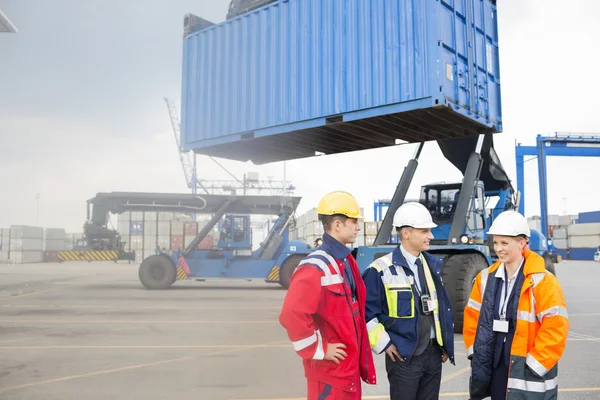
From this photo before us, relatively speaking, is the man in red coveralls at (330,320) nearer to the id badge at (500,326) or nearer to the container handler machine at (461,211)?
the id badge at (500,326)

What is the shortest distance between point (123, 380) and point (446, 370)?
3.25 metres

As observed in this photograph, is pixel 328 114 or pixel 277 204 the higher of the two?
pixel 328 114

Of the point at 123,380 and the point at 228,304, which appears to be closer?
the point at 123,380

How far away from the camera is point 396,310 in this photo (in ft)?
9.46

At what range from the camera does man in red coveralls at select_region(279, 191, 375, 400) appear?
233cm

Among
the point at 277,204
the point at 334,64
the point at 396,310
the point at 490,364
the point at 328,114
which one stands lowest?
the point at 490,364

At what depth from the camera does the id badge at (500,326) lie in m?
2.71

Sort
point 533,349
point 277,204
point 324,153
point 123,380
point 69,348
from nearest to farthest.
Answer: point 533,349 < point 123,380 < point 69,348 < point 324,153 < point 277,204

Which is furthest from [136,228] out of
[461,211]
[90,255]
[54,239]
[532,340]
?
[532,340]

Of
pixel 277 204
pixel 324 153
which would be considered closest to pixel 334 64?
pixel 324 153

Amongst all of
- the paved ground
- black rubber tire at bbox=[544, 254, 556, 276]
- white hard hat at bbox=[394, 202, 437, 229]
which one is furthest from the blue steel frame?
white hard hat at bbox=[394, 202, 437, 229]

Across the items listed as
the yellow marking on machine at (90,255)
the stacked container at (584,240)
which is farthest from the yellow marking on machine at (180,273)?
the stacked container at (584,240)

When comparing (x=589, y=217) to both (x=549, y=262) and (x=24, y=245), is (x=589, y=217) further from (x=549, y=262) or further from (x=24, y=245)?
(x=24, y=245)

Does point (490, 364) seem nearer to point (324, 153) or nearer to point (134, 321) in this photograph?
point (134, 321)
